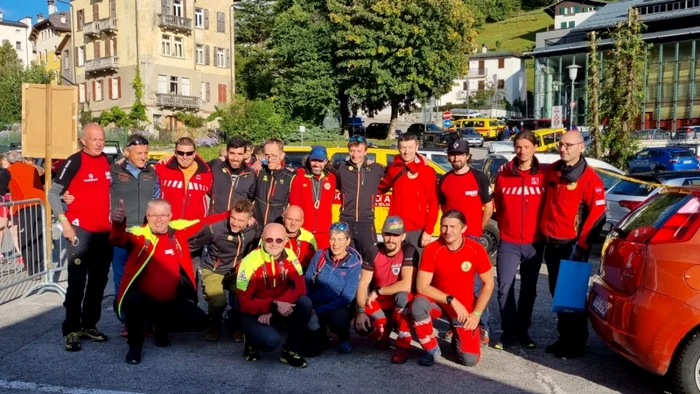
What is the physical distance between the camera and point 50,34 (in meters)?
78.5

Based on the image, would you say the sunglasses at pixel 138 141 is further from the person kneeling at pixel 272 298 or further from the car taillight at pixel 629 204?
the car taillight at pixel 629 204

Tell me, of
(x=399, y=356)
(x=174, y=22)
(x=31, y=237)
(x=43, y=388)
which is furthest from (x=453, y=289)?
(x=174, y=22)

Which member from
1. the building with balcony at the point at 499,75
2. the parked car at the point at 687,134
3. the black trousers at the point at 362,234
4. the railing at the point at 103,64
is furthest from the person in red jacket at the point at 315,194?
the building with balcony at the point at 499,75

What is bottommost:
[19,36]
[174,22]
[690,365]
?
[690,365]

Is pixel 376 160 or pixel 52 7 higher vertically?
pixel 52 7

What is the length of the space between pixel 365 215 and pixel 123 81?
148 feet

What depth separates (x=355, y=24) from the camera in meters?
42.0

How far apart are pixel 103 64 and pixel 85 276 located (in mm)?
46754

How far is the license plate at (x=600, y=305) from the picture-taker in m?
4.82

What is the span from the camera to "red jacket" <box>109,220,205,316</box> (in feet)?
18.2

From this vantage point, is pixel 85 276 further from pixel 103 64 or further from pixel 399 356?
pixel 103 64

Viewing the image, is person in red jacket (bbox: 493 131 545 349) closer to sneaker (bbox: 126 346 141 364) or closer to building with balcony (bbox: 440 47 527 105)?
sneaker (bbox: 126 346 141 364)

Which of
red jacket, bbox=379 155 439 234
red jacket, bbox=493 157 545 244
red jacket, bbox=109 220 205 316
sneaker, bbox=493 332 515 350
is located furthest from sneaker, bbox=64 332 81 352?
red jacket, bbox=493 157 545 244

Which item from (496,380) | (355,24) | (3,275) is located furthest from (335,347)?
(355,24)
